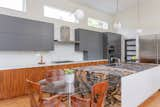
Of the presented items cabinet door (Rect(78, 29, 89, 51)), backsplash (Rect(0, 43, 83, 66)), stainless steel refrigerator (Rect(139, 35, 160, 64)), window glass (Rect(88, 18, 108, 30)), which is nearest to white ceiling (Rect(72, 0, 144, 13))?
window glass (Rect(88, 18, 108, 30))

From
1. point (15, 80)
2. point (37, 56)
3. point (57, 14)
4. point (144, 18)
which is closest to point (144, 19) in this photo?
point (144, 18)

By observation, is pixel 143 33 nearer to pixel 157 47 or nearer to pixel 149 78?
pixel 157 47

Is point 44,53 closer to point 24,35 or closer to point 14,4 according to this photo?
point 24,35

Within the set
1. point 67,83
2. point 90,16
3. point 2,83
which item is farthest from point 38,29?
point 90,16

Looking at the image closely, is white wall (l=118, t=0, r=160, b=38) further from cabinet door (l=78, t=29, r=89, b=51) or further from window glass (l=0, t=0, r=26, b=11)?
window glass (l=0, t=0, r=26, b=11)

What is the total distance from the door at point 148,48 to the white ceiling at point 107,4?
6.38 feet

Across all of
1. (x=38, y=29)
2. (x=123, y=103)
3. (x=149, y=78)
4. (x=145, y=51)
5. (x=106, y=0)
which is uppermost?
(x=106, y=0)

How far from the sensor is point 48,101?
2.20 metres

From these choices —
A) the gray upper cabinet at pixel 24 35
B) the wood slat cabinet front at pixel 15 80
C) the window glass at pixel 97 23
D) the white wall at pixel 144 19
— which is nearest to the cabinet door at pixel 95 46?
the window glass at pixel 97 23

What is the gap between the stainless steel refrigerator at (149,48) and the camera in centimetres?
682

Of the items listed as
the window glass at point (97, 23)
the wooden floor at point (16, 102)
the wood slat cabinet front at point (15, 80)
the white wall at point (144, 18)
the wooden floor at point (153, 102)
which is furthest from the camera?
the white wall at point (144, 18)

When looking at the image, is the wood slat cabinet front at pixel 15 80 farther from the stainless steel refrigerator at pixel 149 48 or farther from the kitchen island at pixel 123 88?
the stainless steel refrigerator at pixel 149 48

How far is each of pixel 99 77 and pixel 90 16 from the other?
508cm

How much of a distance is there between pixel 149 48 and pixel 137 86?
451 centimetres
